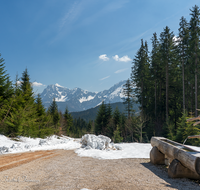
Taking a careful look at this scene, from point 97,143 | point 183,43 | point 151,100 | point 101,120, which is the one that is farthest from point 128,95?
point 97,143

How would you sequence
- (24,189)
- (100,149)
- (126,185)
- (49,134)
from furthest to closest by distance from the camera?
(49,134)
(100,149)
(126,185)
(24,189)

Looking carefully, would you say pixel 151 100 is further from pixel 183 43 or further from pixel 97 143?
pixel 97 143

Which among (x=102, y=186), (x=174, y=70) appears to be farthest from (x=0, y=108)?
(x=174, y=70)

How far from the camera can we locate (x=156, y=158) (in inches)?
235

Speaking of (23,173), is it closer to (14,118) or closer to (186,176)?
(186,176)

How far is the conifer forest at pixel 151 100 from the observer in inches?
527

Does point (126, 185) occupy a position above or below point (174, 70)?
below

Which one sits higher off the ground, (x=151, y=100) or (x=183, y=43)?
(x=183, y=43)

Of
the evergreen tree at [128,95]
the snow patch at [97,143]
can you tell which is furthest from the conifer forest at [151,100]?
the snow patch at [97,143]

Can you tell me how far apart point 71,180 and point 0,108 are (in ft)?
36.8

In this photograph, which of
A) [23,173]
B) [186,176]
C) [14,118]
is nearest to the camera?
[186,176]

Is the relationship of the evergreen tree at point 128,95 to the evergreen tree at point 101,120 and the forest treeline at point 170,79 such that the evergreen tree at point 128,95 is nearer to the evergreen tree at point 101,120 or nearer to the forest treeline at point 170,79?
the forest treeline at point 170,79

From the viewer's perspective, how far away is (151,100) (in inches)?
1307

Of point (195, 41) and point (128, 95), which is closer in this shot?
point (195, 41)
